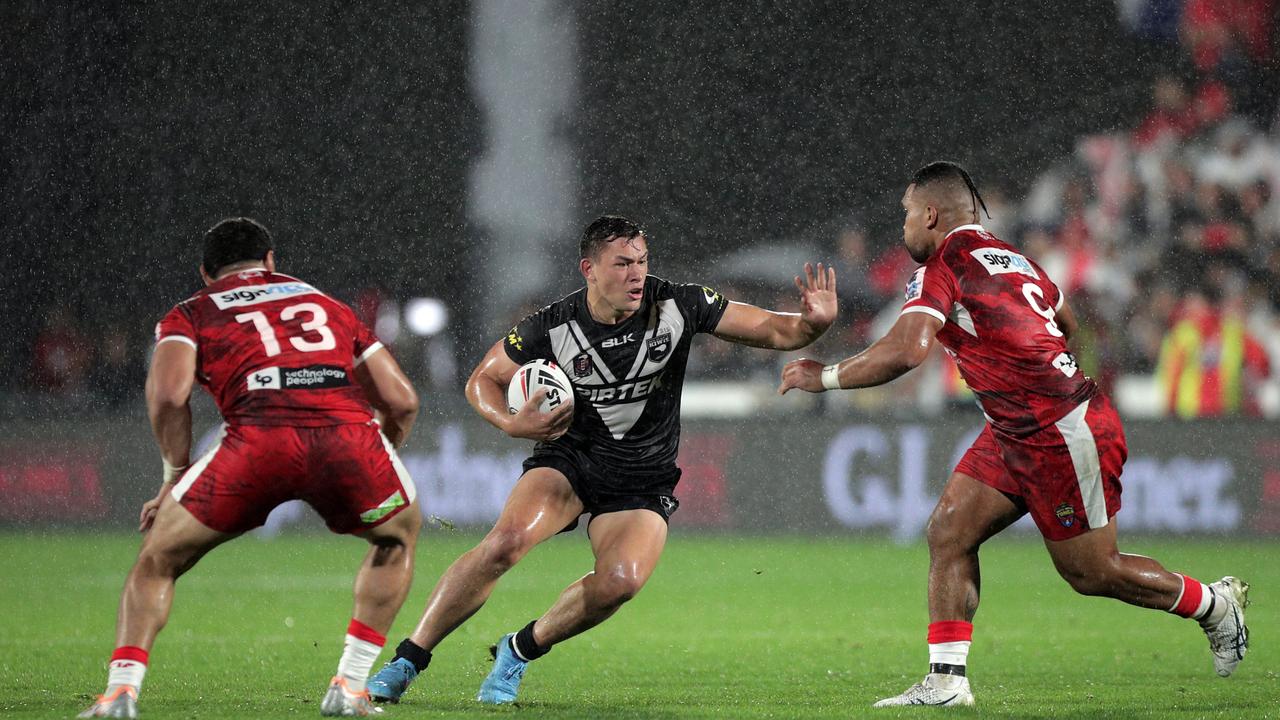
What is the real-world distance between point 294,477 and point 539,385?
4.26 feet

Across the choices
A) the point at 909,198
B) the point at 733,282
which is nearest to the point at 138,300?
the point at 733,282

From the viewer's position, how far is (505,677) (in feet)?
20.8

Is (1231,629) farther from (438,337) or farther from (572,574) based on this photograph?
(438,337)

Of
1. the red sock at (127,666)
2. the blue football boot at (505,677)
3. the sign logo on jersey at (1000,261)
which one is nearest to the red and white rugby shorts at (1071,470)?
the sign logo on jersey at (1000,261)

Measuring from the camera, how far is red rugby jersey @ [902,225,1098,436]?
618cm

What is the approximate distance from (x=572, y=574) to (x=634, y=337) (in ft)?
19.6

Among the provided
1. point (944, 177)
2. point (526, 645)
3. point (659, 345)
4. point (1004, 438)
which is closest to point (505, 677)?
point (526, 645)

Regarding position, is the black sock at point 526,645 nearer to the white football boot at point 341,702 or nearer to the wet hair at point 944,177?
the white football boot at point 341,702

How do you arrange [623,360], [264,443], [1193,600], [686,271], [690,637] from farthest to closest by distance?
[686,271]
[690,637]
[623,360]
[1193,600]
[264,443]

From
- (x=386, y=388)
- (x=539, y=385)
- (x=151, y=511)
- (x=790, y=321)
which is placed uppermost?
(x=790, y=321)

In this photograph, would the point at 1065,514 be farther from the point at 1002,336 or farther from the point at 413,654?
the point at 413,654

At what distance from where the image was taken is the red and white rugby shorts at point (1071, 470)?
6.13 metres

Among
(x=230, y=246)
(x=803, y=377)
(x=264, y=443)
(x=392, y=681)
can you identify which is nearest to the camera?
(x=264, y=443)

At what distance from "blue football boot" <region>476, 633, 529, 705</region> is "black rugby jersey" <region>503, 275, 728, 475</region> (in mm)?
901
